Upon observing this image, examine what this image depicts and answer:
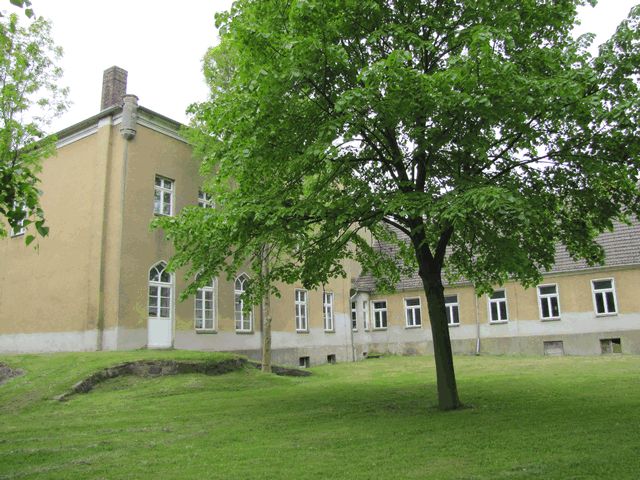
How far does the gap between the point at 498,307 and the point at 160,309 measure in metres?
17.2

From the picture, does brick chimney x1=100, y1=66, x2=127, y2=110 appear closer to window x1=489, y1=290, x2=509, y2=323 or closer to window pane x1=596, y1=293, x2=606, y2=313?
window x1=489, y1=290, x2=509, y2=323

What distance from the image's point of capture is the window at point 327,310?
95.7 ft

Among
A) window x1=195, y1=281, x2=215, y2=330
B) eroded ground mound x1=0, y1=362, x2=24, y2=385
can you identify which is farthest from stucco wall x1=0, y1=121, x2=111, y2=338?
window x1=195, y1=281, x2=215, y2=330

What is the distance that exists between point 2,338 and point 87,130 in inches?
338

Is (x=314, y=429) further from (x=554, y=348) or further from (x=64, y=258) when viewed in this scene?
(x=554, y=348)

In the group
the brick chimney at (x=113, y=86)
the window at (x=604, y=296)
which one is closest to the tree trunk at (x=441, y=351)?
the brick chimney at (x=113, y=86)

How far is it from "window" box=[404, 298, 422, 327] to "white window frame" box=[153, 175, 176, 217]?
1587 centimetres

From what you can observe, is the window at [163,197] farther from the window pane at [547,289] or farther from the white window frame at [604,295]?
the white window frame at [604,295]

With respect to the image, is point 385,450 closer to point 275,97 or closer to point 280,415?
point 280,415

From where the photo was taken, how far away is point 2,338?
21984 millimetres

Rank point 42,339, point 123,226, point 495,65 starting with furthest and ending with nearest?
1. point 42,339
2. point 123,226
3. point 495,65

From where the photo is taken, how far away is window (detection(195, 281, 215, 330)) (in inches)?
842

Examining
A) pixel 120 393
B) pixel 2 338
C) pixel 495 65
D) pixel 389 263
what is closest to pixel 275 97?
pixel 495 65

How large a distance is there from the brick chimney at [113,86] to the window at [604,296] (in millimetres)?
21910
